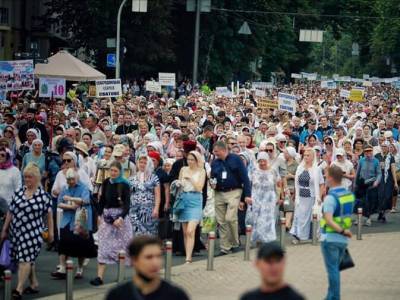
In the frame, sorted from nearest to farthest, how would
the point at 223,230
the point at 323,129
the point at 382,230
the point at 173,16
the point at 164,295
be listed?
1. the point at 164,295
2. the point at 223,230
3. the point at 382,230
4. the point at 323,129
5. the point at 173,16

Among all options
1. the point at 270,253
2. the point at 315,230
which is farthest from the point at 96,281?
the point at 270,253

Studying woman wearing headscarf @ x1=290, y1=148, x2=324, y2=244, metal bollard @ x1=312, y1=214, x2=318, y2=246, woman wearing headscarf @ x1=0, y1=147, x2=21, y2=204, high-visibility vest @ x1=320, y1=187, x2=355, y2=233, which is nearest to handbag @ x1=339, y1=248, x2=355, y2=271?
high-visibility vest @ x1=320, y1=187, x2=355, y2=233

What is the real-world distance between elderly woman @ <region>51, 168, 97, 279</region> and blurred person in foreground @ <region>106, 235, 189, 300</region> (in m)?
7.82

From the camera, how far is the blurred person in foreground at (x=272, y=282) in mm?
8523

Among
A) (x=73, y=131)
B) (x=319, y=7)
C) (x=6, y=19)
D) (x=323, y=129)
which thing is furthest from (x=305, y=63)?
(x=73, y=131)

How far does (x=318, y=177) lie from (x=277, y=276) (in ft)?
39.9

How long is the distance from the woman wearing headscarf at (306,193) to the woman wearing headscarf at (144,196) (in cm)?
281

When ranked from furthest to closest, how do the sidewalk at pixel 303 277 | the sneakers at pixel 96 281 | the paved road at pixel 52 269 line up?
the sneakers at pixel 96 281, the paved road at pixel 52 269, the sidewalk at pixel 303 277

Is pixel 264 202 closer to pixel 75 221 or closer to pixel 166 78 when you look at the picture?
pixel 75 221

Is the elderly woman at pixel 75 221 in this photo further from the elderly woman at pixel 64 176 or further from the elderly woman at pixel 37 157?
the elderly woman at pixel 37 157

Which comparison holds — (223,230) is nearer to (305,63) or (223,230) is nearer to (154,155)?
(154,155)

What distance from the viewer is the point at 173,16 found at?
71250mm

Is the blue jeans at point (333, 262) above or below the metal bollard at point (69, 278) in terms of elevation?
above

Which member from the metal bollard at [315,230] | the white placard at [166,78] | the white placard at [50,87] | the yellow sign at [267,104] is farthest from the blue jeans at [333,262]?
the white placard at [166,78]
